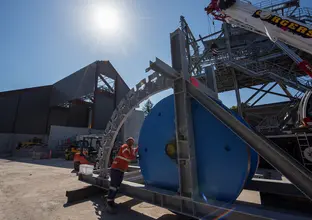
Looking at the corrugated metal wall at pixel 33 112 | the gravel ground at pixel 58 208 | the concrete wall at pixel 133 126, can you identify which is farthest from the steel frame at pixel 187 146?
the corrugated metal wall at pixel 33 112

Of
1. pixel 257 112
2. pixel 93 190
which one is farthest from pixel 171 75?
pixel 257 112

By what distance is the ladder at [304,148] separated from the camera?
18.5ft

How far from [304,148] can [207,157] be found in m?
5.38

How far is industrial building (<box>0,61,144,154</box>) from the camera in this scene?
23.0 metres

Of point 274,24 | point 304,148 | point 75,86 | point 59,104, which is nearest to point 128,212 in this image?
point 304,148

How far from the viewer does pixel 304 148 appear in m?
5.84

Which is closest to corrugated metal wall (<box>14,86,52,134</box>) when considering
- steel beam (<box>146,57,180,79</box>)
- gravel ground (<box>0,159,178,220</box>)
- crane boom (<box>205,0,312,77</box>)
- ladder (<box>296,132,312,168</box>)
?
gravel ground (<box>0,159,178,220</box>)

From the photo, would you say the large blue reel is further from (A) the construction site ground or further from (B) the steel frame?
(A) the construction site ground

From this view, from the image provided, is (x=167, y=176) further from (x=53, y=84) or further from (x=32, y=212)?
(x=53, y=84)

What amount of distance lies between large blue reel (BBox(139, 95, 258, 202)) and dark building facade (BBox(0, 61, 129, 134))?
2020 cm

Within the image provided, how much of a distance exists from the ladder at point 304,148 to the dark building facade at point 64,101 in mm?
20945

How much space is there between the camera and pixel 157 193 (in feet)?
9.62

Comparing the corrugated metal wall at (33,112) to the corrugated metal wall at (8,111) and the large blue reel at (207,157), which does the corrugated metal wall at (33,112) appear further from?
the large blue reel at (207,157)

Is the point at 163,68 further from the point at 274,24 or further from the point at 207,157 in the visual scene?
the point at 274,24
